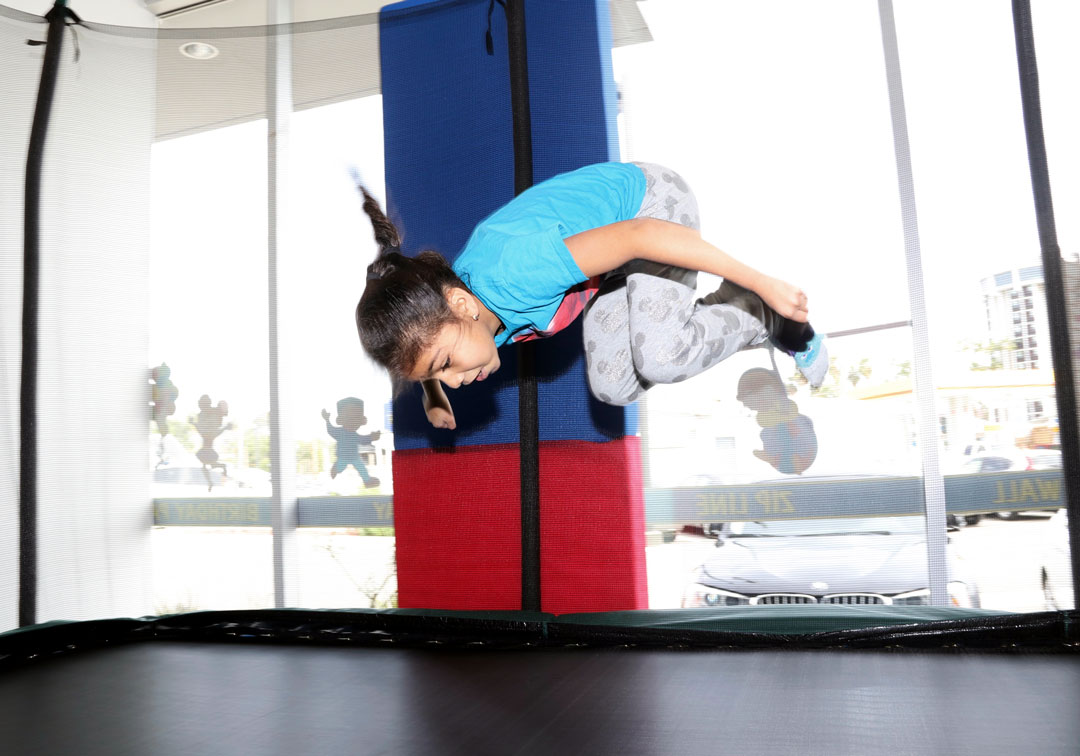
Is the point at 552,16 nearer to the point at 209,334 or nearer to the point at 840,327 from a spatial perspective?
the point at 840,327

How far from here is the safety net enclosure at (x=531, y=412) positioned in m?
1.37

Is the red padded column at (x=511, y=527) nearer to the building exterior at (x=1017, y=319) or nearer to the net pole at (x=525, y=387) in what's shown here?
the net pole at (x=525, y=387)

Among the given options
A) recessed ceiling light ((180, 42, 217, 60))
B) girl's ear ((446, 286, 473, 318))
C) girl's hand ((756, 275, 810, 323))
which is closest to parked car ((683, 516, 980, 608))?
girl's hand ((756, 275, 810, 323))

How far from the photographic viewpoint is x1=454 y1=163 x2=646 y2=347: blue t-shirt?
137 cm

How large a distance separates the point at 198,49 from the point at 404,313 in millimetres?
1324

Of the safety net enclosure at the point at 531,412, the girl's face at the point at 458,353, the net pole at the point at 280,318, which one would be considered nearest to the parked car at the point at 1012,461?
the safety net enclosure at the point at 531,412

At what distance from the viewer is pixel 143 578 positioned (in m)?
2.26

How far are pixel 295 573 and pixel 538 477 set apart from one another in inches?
29.0

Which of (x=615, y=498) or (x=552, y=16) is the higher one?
(x=552, y=16)

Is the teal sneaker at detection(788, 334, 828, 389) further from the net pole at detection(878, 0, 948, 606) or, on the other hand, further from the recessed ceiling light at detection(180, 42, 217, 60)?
the recessed ceiling light at detection(180, 42, 217, 60)

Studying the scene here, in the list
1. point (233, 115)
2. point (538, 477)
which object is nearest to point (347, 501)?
point (538, 477)

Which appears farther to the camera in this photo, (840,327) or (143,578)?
(143,578)

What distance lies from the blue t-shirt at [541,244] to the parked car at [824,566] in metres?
0.67

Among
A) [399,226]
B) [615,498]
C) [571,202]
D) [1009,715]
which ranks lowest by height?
[1009,715]
